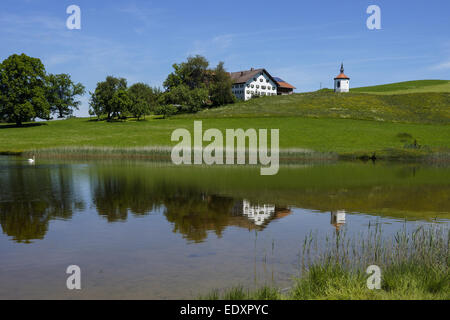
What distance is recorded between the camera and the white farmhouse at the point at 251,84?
147 meters

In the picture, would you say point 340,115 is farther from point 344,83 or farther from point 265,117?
point 344,83

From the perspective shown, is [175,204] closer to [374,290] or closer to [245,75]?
[374,290]

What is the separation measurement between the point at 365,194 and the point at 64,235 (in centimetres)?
1988

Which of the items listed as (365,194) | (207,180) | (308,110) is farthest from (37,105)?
(365,194)

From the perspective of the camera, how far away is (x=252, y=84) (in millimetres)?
150000

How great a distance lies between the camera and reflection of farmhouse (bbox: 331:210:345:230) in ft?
59.7

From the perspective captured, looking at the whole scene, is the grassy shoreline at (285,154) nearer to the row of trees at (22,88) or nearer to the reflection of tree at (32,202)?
the reflection of tree at (32,202)

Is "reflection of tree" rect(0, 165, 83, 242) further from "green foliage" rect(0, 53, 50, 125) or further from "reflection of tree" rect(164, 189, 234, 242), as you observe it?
"green foliage" rect(0, 53, 50, 125)

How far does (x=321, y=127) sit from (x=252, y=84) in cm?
7275

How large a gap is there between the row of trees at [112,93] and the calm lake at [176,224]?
75.9 meters

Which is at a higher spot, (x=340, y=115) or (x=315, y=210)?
(x=340, y=115)

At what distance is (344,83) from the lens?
142m

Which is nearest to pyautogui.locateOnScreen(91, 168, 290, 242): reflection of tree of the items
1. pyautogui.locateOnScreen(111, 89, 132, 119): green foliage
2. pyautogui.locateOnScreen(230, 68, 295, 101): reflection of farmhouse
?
pyautogui.locateOnScreen(111, 89, 132, 119): green foliage

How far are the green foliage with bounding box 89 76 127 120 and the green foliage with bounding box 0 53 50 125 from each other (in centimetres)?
1615
